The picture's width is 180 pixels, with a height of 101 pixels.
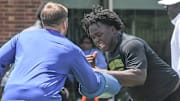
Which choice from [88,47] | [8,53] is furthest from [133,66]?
[88,47]

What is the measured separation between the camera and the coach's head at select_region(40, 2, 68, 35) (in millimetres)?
4602

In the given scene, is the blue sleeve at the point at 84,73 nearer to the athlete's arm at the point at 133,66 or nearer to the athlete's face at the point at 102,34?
the athlete's arm at the point at 133,66

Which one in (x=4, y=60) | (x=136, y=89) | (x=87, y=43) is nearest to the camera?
(x=4, y=60)

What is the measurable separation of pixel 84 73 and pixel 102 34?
542 millimetres

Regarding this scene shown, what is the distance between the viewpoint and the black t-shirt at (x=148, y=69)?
16.0 ft

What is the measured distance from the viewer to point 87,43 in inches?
369

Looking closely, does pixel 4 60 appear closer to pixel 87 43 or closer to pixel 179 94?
pixel 179 94

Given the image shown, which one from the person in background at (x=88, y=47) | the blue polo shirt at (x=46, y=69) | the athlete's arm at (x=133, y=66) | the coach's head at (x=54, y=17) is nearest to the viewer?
the blue polo shirt at (x=46, y=69)

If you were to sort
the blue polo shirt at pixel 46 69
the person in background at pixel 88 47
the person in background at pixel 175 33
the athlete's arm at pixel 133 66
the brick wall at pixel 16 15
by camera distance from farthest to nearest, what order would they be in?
the brick wall at pixel 16 15
the person in background at pixel 88 47
the person in background at pixel 175 33
the athlete's arm at pixel 133 66
the blue polo shirt at pixel 46 69

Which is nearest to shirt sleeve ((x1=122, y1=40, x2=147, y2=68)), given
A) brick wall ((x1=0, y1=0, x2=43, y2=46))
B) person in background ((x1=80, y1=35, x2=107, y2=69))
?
person in background ((x1=80, y1=35, x2=107, y2=69))

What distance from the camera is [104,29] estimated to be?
491 centimetres

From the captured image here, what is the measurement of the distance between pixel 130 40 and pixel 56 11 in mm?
709

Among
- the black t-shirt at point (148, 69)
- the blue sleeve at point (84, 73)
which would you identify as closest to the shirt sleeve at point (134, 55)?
the black t-shirt at point (148, 69)

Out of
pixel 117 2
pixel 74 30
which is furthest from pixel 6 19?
pixel 117 2
